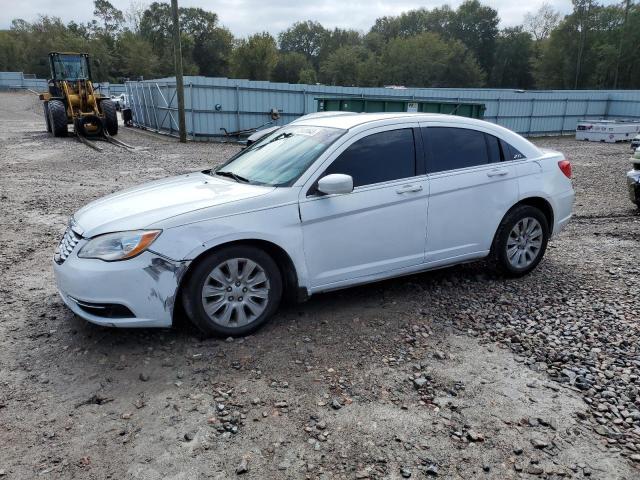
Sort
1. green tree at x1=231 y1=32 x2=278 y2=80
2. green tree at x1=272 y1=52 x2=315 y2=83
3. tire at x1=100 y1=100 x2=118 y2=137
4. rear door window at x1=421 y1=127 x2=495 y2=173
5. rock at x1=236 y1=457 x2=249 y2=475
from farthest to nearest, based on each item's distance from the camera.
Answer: green tree at x1=272 y1=52 x2=315 y2=83 < green tree at x1=231 y1=32 x2=278 y2=80 < tire at x1=100 y1=100 x2=118 y2=137 < rear door window at x1=421 y1=127 x2=495 y2=173 < rock at x1=236 y1=457 x2=249 y2=475

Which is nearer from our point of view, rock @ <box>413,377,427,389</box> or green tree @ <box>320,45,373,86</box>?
rock @ <box>413,377,427,389</box>

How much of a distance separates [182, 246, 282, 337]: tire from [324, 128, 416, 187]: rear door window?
96 cm

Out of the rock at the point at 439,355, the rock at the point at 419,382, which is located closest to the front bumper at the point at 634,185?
the rock at the point at 439,355

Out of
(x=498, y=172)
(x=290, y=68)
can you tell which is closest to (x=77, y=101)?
(x=498, y=172)

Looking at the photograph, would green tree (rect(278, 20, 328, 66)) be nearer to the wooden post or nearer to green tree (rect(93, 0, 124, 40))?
green tree (rect(93, 0, 124, 40))

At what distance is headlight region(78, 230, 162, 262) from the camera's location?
3523 mm

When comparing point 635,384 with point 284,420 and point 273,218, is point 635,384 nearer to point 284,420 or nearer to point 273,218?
point 284,420

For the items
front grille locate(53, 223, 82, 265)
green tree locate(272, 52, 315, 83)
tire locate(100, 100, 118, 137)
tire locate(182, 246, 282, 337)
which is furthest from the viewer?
green tree locate(272, 52, 315, 83)

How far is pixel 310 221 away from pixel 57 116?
18.8 m

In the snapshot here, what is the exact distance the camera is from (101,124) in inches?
Result: 797

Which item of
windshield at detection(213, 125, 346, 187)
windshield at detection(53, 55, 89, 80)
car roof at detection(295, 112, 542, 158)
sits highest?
windshield at detection(53, 55, 89, 80)

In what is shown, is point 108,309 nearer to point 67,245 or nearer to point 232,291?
point 67,245

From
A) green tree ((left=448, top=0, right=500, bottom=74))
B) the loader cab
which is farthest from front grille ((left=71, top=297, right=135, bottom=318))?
green tree ((left=448, top=0, right=500, bottom=74))

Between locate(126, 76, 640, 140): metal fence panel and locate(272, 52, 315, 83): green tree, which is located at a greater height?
locate(272, 52, 315, 83): green tree
